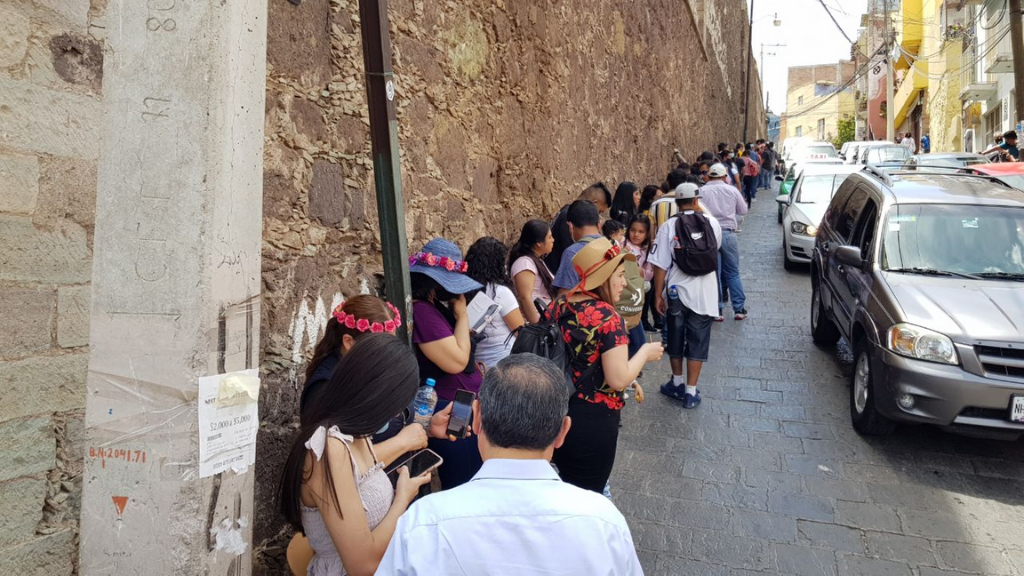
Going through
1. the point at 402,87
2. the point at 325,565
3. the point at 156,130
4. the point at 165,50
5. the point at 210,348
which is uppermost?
the point at 402,87

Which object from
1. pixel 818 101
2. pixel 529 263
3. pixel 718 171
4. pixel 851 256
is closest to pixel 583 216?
pixel 529 263

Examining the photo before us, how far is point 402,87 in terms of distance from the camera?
198 inches

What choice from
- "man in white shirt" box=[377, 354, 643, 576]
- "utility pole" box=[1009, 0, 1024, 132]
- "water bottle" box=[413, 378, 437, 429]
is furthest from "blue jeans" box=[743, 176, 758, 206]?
"man in white shirt" box=[377, 354, 643, 576]

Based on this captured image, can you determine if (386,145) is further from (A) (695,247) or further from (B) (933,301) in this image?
(B) (933,301)

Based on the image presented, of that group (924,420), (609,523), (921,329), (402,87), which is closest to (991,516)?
(924,420)

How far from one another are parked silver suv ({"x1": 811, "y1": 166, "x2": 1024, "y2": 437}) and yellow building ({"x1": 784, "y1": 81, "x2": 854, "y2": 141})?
68.1 metres

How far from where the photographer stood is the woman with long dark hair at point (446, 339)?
12.0 ft

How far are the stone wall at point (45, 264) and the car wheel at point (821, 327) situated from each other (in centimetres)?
688

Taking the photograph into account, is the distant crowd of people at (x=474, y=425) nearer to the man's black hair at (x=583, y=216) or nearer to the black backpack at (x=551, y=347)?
the black backpack at (x=551, y=347)

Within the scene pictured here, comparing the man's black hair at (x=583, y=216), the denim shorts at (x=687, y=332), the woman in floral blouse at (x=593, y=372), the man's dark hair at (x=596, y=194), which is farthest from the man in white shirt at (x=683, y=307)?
the woman in floral blouse at (x=593, y=372)

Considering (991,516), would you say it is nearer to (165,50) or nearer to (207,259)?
(207,259)

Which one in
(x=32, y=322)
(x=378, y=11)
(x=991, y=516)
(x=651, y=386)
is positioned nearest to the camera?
(x=32, y=322)

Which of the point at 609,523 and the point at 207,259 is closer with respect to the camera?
the point at 609,523

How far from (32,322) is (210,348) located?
115cm
